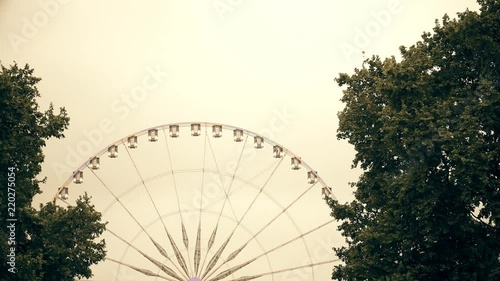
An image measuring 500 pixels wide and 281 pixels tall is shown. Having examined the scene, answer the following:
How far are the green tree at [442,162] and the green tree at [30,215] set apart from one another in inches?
504

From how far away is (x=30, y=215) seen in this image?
70.7 m

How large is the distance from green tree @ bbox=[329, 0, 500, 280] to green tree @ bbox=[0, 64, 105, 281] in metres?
12.8

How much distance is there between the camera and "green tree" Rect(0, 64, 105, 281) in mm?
70250

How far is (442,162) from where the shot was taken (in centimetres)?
6731

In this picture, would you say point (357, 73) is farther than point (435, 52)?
Yes

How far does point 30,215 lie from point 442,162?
19.7 metres

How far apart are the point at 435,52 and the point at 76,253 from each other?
1952cm

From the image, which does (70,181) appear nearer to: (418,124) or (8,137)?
(8,137)

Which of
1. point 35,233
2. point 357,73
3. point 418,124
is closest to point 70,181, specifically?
point 35,233

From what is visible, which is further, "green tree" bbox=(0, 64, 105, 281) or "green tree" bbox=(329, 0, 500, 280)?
"green tree" bbox=(0, 64, 105, 281)

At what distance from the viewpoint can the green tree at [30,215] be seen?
230 feet

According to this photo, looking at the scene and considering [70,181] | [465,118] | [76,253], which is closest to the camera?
[465,118]

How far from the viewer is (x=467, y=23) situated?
6725 cm

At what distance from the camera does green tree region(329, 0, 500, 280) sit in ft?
214
